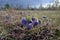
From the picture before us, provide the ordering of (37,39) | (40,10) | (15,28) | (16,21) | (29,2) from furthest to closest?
(40,10) < (29,2) < (16,21) < (15,28) < (37,39)

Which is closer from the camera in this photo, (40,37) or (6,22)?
(40,37)

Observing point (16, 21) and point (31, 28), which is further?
point (16, 21)

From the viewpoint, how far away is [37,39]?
138 inches

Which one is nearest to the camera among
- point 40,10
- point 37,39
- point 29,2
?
point 37,39

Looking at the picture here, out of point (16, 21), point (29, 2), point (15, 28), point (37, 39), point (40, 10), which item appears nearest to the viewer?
point (37, 39)

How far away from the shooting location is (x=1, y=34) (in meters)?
3.63

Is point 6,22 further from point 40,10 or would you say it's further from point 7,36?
point 40,10

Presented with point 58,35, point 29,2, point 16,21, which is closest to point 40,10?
point 29,2

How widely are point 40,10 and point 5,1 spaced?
1202 mm

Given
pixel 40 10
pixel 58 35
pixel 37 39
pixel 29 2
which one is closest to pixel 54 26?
pixel 58 35

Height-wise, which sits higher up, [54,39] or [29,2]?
[29,2]

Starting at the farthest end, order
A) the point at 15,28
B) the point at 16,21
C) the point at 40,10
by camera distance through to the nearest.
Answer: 1. the point at 40,10
2. the point at 16,21
3. the point at 15,28

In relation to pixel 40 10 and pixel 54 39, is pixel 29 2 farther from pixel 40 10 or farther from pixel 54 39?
pixel 54 39

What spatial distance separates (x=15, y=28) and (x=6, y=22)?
0.43 meters
